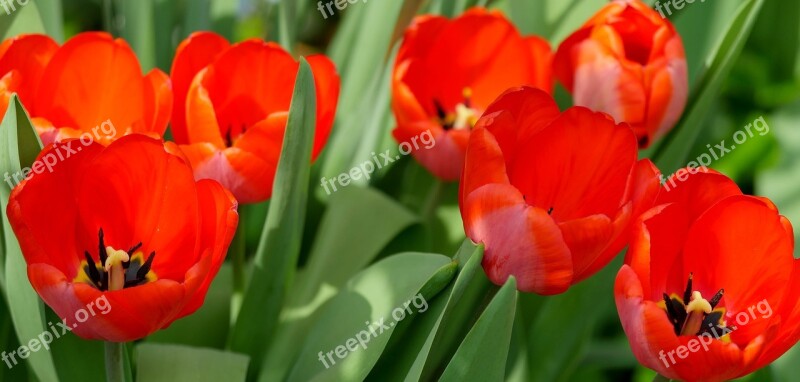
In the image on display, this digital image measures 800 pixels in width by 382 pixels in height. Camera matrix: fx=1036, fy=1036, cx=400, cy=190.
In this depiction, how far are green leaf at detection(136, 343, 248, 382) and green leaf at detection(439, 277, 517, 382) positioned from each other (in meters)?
0.19

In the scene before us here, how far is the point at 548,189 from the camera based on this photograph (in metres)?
0.68

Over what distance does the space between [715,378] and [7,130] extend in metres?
0.46

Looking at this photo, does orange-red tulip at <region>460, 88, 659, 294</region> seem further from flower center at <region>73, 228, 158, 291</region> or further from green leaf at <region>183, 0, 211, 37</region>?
green leaf at <region>183, 0, 211, 37</region>

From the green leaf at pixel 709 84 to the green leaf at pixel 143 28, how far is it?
51 centimetres

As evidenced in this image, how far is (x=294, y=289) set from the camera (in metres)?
0.98

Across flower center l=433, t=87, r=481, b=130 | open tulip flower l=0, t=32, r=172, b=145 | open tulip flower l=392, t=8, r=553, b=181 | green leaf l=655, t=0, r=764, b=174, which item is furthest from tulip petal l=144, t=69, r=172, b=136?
green leaf l=655, t=0, r=764, b=174

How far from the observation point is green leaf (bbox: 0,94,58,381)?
25.8 inches

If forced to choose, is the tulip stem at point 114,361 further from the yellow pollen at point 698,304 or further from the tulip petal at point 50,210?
the yellow pollen at point 698,304

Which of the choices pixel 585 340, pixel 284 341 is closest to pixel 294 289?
pixel 284 341

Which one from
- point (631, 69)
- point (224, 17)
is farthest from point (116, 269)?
point (224, 17)

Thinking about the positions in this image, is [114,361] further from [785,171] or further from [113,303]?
[785,171]

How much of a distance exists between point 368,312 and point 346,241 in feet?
0.69

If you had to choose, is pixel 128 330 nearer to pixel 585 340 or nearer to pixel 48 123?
pixel 48 123

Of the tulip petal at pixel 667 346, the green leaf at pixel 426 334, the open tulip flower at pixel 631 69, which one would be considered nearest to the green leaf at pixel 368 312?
the green leaf at pixel 426 334
